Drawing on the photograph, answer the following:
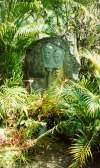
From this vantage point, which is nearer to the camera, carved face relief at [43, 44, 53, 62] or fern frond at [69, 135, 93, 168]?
fern frond at [69, 135, 93, 168]

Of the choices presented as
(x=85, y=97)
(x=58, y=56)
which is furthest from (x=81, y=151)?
(x=58, y=56)

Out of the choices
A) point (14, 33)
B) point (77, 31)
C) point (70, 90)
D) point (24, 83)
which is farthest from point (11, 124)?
point (77, 31)

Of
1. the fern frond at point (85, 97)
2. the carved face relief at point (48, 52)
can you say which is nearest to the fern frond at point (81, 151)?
the fern frond at point (85, 97)

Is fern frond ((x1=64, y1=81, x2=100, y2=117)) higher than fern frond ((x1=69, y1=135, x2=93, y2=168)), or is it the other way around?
fern frond ((x1=64, y1=81, x2=100, y2=117))

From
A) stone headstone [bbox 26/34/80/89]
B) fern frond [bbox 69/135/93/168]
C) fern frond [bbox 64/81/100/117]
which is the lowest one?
fern frond [bbox 69/135/93/168]

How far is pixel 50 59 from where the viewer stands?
18.8 feet

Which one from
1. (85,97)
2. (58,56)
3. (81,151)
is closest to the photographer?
(81,151)

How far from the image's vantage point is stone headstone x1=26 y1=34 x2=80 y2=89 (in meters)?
5.70

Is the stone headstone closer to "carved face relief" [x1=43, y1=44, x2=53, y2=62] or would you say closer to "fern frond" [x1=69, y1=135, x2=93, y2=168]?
"carved face relief" [x1=43, y1=44, x2=53, y2=62]

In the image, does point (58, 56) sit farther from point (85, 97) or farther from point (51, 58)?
point (85, 97)

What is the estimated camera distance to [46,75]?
5.86m

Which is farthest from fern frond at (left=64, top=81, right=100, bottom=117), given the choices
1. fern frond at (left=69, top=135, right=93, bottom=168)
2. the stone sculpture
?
the stone sculpture

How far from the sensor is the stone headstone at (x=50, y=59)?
570 cm

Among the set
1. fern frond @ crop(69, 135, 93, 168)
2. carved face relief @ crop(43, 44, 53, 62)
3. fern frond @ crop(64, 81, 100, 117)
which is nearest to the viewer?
fern frond @ crop(69, 135, 93, 168)
